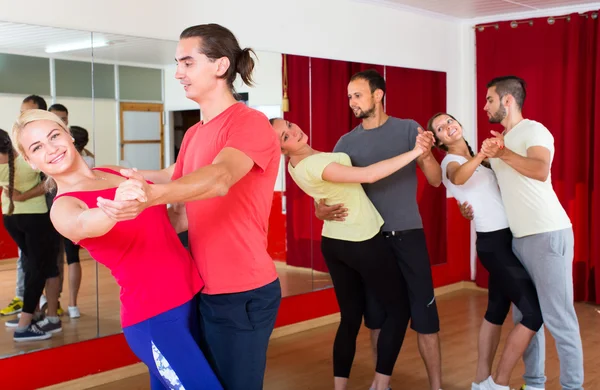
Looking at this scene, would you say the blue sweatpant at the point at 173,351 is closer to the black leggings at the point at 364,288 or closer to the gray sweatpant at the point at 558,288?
the black leggings at the point at 364,288

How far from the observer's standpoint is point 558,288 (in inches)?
118

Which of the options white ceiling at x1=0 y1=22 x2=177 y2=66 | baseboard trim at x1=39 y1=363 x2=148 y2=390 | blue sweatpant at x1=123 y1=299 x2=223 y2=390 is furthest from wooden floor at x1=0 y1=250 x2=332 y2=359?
blue sweatpant at x1=123 y1=299 x2=223 y2=390

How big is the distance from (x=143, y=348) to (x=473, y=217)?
1957mm

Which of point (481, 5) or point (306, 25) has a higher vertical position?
point (481, 5)

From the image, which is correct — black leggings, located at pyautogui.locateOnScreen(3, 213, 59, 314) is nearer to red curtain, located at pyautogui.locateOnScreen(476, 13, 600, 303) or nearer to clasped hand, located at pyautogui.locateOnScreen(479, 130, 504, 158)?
clasped hand, located at pyautogui.locateOnScreen(479, 130, 504, 158)

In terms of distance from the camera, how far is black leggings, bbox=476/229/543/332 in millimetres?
3109

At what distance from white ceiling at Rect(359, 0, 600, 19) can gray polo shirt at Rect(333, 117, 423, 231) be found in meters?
2.14

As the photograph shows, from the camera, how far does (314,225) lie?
4926 mm

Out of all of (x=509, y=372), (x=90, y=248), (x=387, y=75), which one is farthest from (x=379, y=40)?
(x=90, y=248)

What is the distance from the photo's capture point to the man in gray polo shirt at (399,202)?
3223 mm

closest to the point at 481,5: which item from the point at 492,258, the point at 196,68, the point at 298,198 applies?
the point at 298,198

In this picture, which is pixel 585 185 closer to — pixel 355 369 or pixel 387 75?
pixel 387 75

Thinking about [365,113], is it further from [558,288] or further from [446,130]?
[558,288]

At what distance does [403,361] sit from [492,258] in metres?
1.12
